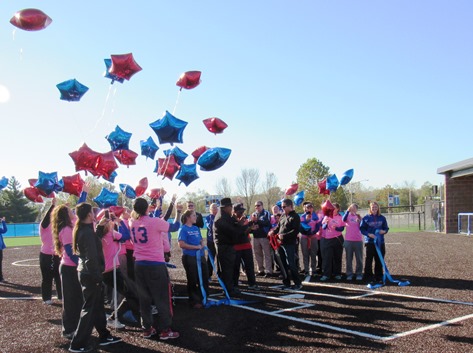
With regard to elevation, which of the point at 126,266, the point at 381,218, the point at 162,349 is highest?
the point at 381,218

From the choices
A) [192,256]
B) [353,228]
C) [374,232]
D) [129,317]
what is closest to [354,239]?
[353,228]

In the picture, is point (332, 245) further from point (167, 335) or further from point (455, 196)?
point (455, 196)

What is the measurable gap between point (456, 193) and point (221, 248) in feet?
81.0

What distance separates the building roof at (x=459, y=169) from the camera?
85.4ft

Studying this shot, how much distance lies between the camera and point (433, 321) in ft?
20.7

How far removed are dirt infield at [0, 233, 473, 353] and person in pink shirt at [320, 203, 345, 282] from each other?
619mm

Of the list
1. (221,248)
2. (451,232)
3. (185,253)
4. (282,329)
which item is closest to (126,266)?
(185,253)

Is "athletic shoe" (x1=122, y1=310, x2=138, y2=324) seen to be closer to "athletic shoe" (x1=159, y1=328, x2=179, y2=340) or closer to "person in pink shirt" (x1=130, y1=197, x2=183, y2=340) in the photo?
"person in pink shirt" (x1=130, y1=197, x2=183, y2=340)

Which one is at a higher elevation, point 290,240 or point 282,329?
point 290,240

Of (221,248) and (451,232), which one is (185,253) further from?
(451,232)

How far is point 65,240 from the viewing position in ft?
20.3

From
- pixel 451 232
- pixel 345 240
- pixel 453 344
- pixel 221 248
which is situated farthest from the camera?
pixel 451 232

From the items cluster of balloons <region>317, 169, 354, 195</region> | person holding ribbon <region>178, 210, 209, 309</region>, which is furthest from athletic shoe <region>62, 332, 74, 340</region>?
cluster of balloons <region>317, 169, 354, 195</region>

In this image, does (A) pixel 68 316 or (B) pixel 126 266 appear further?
(B) pixel 126 266
